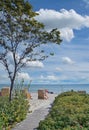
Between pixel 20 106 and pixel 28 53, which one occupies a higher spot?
pixel 28 53

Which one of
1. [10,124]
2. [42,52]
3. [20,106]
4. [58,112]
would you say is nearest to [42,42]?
[42,52]

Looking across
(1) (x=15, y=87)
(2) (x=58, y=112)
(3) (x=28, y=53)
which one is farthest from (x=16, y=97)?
(2) (x=58, y=112)

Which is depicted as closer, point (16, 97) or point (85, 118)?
point (85, 118)

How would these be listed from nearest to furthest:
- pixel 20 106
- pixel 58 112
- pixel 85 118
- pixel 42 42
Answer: pixel 85 118
pixel 58 112
pixel 20 106
pixel 42 42

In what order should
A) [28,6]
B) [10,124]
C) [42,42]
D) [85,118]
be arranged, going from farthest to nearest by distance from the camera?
[42,42] < [28,6] < [10,124] < [85,118]

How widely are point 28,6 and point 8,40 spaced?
7.01ft

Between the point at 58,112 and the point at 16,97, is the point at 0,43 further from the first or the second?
the point at 58,112

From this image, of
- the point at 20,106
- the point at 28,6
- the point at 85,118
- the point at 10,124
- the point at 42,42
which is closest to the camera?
the point at 85,118

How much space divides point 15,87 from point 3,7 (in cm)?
397

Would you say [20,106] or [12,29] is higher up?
[12,29]

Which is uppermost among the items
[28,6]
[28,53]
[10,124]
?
[28,6]

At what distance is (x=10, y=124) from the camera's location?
14430mm

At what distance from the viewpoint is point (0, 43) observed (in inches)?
764

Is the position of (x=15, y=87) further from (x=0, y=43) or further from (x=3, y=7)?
(x=3, y=7)
